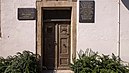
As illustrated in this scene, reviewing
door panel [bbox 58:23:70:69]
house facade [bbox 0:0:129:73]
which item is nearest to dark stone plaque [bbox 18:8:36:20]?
house facade [bbox 0:0:129:73]

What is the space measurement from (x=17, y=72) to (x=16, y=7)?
8.25 ft

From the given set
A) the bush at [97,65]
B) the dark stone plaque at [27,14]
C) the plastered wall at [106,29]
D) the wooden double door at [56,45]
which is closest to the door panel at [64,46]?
the wooden double door at [56,45]

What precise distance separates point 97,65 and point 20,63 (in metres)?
2.79

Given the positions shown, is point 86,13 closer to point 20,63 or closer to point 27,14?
point 27,14

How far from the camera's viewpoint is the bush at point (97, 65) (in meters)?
12.2

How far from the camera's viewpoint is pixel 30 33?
12.9 metres

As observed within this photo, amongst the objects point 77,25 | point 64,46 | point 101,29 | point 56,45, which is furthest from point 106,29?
point 56,45

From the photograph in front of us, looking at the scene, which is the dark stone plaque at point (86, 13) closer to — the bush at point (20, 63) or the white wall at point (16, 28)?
the white wall at point (16, 28)

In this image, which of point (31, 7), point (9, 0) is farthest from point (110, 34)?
point (9, 0)

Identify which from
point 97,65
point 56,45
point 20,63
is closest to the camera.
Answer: point 20,63

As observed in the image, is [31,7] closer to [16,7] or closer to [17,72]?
[16,7]

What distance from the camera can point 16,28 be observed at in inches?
507

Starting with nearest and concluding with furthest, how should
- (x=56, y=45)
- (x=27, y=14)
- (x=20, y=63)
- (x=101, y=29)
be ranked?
(x=20, y=63) → (x=27, y=14) → (x=101, y=29) → (x=56, y=45)

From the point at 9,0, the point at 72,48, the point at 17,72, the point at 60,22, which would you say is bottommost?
the point at 17,72
